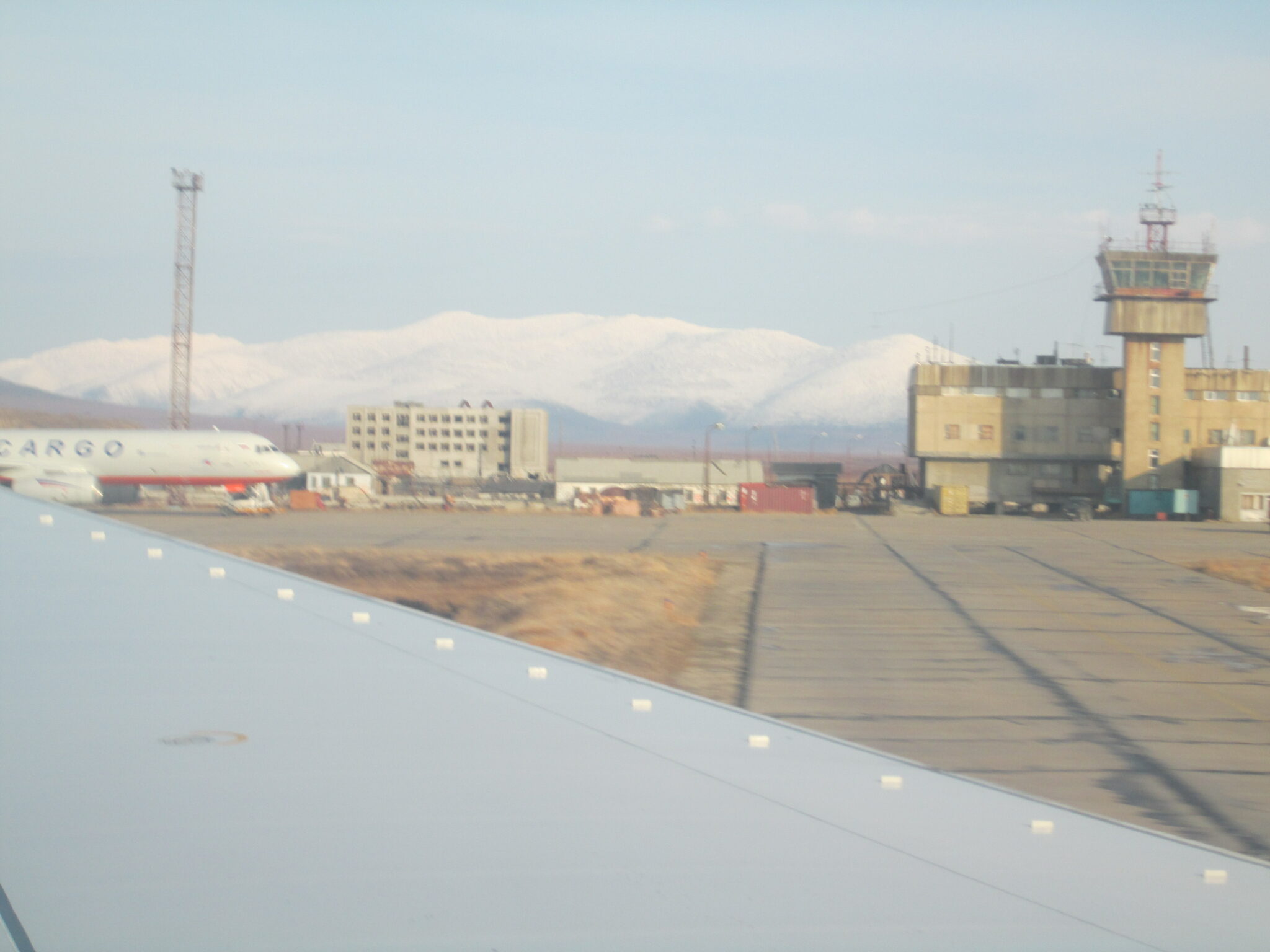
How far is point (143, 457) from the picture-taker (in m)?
57.0

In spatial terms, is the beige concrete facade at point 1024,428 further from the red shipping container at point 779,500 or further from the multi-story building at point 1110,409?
the red shipping container at point 779,500

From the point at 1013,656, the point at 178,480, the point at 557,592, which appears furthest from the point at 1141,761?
the point at 178,480

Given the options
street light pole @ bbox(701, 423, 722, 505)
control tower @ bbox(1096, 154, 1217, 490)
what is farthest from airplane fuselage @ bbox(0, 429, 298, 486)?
control tower @ bbox(1096, 154, 1217, 490)

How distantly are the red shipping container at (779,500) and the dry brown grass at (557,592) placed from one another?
44.2 metres

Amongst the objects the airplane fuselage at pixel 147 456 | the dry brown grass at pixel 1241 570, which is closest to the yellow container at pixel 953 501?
the dry brown grass at pixel 1241 570

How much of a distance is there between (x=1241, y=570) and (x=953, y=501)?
4255 cm

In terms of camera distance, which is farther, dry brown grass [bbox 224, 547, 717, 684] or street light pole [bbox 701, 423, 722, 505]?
street light pole [bbox 701, 423, 722, 505]

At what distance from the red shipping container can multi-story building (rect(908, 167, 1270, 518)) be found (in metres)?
11.3

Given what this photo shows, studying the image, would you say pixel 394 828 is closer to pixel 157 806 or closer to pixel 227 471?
pixel 157 806

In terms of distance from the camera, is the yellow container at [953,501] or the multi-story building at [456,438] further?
the multi-story building at [456,438]

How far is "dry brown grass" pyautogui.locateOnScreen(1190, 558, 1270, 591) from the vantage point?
1438 inches

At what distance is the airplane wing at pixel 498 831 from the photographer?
8.61 feet

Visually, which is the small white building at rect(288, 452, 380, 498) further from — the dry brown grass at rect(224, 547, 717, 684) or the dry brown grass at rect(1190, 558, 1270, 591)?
the dry brown grass at rect(1190, 558, 1270, 591)

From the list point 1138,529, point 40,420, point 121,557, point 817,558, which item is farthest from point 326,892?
point 40,420
